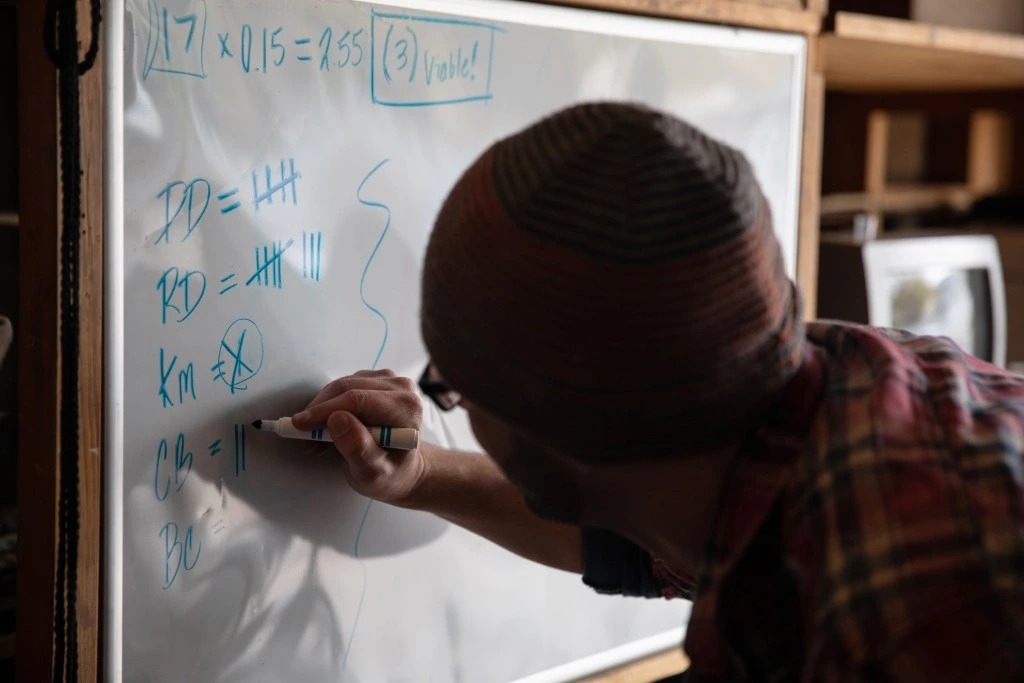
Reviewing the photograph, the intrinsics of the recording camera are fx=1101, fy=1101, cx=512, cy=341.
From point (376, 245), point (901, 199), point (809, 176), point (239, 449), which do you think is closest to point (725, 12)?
point (809, 176)

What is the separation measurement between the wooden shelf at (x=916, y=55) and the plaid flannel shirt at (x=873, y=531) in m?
0.84

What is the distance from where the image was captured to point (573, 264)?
601mm

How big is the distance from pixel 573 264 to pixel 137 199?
0.44m

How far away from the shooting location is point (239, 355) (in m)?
0.96

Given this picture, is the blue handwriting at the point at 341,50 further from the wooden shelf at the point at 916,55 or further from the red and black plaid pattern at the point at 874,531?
the wooden shelf at the point at 916,55

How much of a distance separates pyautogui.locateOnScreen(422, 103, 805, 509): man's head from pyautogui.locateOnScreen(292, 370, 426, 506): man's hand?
307 mm

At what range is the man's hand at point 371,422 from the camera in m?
0.95

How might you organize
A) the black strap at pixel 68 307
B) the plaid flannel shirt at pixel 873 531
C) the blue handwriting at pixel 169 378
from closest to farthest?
the plaid flannel shirt at pixel 873 531 < the black strap at pixel 68 307 < the blue handwriting at pixel 169 378

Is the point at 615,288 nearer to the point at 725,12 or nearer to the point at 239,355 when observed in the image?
the point at 239,355

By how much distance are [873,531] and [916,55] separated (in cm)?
125

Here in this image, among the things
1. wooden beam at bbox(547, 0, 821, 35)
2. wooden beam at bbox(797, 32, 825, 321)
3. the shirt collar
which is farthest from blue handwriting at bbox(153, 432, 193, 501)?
wooden beam at bbox(797, 32, 825, 321)

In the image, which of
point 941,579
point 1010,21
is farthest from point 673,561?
point 1010,21

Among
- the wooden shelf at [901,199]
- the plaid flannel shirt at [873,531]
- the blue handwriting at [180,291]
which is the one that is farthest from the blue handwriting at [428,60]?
the wooden shelf at [901,199]

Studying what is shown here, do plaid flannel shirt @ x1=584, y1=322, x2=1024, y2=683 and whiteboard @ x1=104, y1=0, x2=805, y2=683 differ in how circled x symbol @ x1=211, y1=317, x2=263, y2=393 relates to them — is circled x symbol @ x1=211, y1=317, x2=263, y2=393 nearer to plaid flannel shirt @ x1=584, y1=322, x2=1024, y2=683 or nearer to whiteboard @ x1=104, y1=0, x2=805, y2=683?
whiteboard @ x1=104, y1=0, x2=805, y2=683
